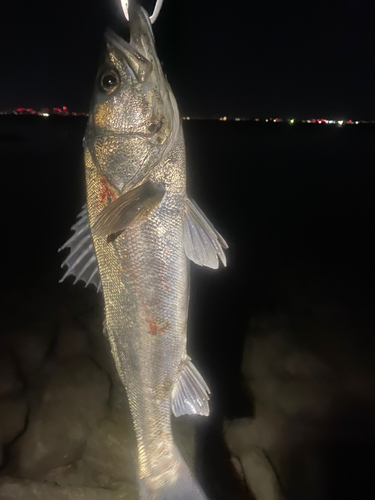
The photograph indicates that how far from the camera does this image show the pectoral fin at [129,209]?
137 cm

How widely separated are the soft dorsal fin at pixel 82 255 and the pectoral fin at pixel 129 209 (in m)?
0.19

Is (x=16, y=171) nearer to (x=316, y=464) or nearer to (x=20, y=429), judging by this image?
(x=20, y=429)

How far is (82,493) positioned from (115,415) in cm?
73

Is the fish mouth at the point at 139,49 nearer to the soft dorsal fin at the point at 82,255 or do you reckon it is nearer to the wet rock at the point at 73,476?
the soft dorsal fin at the point at 82,255

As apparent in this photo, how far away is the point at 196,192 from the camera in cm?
1403

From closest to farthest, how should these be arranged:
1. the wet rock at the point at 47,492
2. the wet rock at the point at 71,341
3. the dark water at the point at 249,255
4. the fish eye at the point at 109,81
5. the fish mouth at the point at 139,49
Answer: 1. the fish mouth at the point at 139,49
2. the fish eye at the point at 109,81
3. the wet rock at the point at 47,492
4. the wet rock at the point at 71,341
5. the dark water at the point at 249,255

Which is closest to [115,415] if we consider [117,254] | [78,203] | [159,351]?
[159,351]

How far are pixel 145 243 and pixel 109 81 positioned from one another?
2.53 ft

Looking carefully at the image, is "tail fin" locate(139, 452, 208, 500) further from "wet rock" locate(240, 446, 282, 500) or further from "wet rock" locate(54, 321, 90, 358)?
"wet rock" locate(54, 321, 90, 358)

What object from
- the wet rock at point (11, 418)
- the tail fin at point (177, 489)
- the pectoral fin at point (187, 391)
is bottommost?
the wet rock at point (11, 418)

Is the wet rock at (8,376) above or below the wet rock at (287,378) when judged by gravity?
above

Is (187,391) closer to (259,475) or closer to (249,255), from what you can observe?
(259,475)

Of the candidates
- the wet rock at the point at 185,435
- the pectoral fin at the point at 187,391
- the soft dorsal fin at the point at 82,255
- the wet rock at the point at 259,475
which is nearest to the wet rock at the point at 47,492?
the wet rock at the point at 185,435

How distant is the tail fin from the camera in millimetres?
1606
